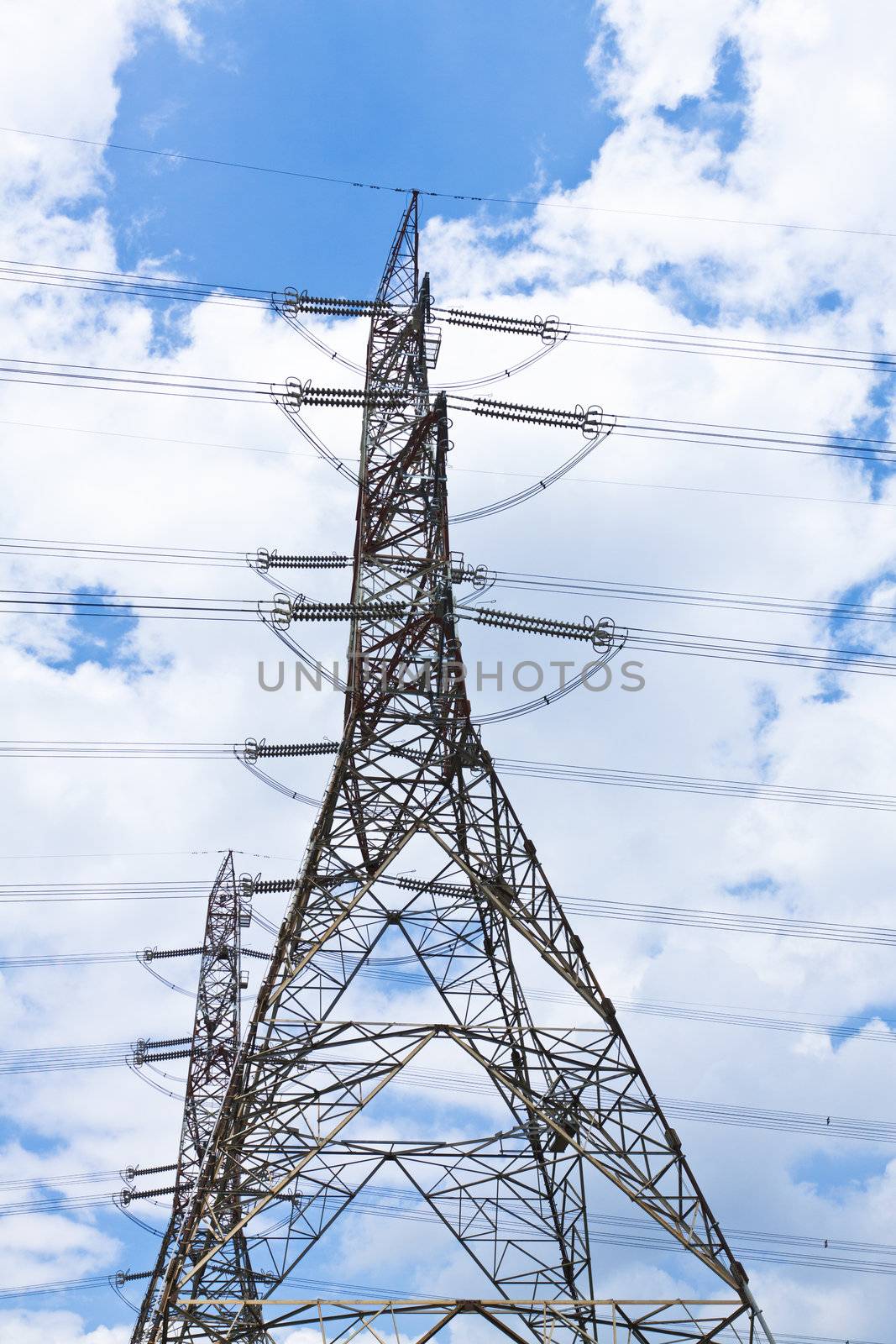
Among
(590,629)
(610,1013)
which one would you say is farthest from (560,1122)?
(590,629)

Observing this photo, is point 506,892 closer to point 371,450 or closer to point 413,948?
point 413,948

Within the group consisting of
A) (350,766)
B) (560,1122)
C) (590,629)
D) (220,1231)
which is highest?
(590,629)

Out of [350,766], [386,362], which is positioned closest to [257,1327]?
[350,766]

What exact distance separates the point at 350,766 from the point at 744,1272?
10091 millimetres

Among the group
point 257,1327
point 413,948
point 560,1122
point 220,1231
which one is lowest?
point 257,1327

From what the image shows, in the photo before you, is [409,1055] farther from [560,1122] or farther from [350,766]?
[350,766]

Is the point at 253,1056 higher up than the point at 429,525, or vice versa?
the point at 429,525

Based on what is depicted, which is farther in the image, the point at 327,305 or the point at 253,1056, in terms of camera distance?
the point at 327,305

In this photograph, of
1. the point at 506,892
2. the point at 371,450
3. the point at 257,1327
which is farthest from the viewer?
the point at 371,450

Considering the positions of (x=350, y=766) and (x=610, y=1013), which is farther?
(x=350, y=766)

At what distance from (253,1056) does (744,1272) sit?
8011mm

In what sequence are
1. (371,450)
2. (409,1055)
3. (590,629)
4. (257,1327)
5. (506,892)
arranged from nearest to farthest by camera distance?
(257,1327)
(409,1055)
(506,892)
(590,629)
(371,450)

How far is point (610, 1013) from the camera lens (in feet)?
66.5

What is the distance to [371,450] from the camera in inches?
996
